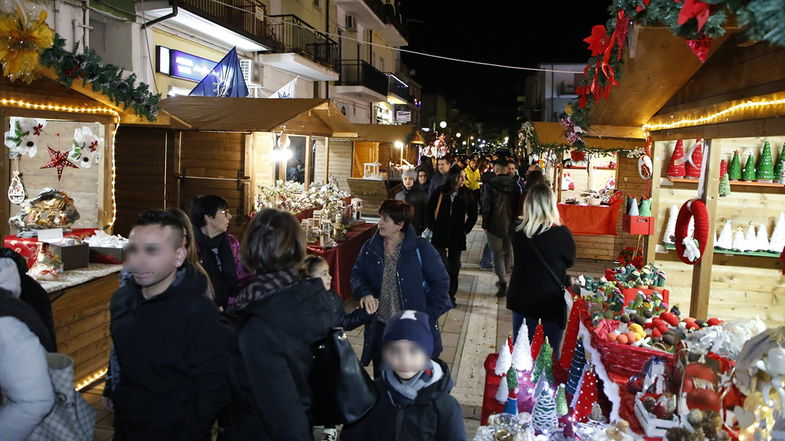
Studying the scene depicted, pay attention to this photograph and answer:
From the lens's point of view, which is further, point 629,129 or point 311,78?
point 311,78

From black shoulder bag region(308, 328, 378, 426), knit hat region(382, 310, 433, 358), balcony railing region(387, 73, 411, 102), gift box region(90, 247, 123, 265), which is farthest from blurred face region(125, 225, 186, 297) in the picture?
balcony railing region(387, 73, 411, 102)

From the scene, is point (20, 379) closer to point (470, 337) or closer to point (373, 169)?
point (470, 337)

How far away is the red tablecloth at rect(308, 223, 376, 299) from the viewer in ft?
23.0

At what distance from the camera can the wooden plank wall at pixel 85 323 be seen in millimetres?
4723

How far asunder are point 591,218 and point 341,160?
8494 millimetres

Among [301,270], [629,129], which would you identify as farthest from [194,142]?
[301,270]

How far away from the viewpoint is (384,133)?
54.4ft

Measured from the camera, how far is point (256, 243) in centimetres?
246

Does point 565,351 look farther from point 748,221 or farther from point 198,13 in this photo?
point 198,13

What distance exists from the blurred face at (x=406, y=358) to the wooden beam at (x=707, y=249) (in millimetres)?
3125

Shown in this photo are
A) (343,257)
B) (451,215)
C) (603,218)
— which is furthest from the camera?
(603,218)

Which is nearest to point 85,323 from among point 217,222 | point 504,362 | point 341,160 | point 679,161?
point 217,222

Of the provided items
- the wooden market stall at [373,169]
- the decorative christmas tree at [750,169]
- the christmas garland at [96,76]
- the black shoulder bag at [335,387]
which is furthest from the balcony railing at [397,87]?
the black shoulder bag at [335,387]

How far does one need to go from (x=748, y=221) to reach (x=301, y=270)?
492cm
